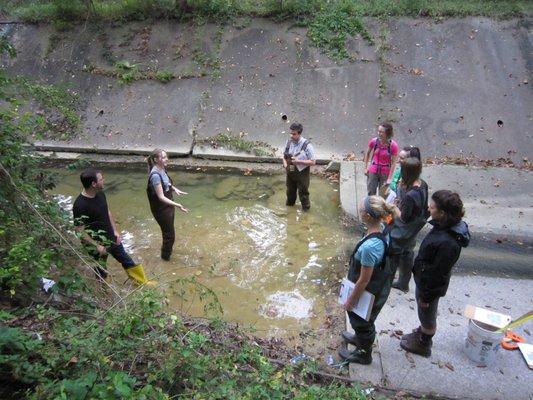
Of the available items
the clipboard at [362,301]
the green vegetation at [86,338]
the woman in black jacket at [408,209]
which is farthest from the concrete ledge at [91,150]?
the clipboard at [362,301]

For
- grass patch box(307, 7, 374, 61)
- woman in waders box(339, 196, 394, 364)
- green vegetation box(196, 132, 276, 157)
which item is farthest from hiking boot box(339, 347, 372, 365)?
grass patch box(307, 7, 374, 61)

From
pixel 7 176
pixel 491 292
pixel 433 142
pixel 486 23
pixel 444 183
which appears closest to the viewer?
pixel 7 176

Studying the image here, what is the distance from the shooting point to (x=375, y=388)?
4188 millimetres

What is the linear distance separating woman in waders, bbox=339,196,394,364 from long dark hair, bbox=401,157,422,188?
0.98m

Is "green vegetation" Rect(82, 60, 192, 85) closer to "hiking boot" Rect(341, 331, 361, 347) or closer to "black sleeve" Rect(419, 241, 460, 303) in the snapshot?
"hiking boot" Rect(341, 331, 361, 347)

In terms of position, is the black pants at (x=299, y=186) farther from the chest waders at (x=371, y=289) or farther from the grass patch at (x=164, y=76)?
the grass patch at (x=164, y=76)

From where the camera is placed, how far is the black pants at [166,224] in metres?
6.05

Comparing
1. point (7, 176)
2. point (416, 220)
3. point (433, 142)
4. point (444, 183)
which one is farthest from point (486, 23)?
point (7, 176)

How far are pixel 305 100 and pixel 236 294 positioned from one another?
21.6ft

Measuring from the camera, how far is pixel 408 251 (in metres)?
5.25

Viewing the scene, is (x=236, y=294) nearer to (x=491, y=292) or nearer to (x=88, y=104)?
(x=491, y=292)

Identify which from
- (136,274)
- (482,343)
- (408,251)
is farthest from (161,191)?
(482,343)

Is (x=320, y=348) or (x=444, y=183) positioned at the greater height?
(x=444, y=183)

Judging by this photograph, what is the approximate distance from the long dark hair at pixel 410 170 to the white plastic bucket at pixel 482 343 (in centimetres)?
160
